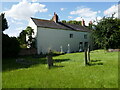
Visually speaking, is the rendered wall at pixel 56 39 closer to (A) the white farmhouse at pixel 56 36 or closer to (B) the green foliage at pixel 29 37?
(A) the white farmhouse at pixel 56 36

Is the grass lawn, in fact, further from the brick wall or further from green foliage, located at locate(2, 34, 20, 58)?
the brick wall

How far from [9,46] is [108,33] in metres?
20.3

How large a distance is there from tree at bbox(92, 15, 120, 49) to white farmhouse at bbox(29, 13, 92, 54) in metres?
6.78

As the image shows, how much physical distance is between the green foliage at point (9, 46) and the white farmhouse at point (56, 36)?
21.2ft

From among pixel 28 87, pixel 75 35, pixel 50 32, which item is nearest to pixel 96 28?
pixel 75 35

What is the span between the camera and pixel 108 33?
1086 inches

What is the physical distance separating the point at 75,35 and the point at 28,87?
A: 29.0 metres

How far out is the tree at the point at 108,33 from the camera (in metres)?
26.6

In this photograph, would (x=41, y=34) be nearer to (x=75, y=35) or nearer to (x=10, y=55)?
(x=10, y=55)

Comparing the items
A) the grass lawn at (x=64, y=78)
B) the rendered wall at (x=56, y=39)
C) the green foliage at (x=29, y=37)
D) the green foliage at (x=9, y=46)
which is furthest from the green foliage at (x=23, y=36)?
the grass lawn at (x=64, y=78)

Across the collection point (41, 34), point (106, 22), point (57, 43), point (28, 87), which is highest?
point (106, 22)

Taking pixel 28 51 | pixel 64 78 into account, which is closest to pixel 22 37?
pixel 28 51

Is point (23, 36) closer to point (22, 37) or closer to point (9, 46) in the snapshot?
point (22, 37)

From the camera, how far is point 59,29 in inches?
1152
